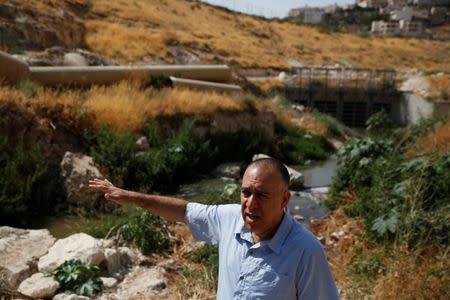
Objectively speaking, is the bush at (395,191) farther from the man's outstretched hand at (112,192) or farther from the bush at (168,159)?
the bush at (168,159)

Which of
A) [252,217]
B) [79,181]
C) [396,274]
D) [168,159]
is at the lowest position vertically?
[168,159]

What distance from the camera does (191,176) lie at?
11.7 metres

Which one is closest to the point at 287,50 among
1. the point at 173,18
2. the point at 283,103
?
the point at 173,18

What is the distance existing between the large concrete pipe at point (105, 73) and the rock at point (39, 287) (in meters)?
8.21

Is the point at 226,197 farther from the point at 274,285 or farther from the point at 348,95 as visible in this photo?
the point at 348,95

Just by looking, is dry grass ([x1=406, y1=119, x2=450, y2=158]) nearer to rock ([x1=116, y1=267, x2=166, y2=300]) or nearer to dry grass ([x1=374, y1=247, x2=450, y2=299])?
dry grass ([x1=374, y1=247, x2=450, y2=299])

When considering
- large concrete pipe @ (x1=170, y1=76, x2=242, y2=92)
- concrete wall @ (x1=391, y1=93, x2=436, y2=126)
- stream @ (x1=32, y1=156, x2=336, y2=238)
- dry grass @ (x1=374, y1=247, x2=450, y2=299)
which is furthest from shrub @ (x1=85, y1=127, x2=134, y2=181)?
concrete wall @ (x1=391, y1=93, x2=436, y2=126)

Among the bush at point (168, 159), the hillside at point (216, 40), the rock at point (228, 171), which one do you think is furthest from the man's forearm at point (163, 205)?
the hillside at point (216, 40)

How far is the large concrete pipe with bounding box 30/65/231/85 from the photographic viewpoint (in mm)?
12523

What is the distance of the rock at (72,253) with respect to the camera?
17.1ft

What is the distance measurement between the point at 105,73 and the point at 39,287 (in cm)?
988

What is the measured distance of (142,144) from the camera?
11211mm

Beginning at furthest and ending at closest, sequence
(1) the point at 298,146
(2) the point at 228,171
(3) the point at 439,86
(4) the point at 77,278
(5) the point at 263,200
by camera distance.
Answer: (3) the point at 439,86 → (1) the point at 298,146 → (2) the point at 228,171 → (4) the point at 77,278 → (5) the point at 263,200

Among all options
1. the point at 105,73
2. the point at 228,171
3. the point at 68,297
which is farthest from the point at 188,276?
the point at 105,73
